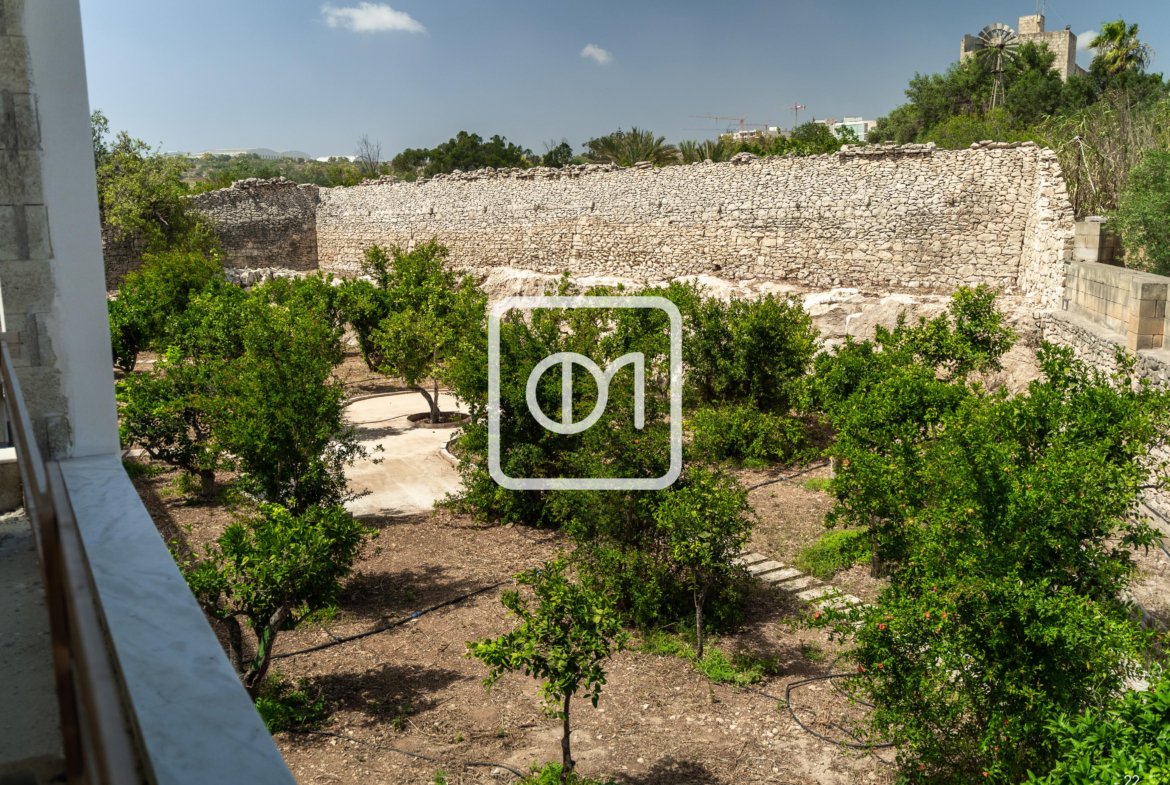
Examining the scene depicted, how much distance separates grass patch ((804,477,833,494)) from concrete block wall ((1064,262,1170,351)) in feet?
12.6

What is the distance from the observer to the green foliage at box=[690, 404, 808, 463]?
1312 cm

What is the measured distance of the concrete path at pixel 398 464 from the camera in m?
12.4

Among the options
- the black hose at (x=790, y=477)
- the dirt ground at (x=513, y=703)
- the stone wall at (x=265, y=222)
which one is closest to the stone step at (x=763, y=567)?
the dirt ground at (x=513, y=703)

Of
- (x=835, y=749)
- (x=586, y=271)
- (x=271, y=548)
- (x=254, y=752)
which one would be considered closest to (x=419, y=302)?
(x=586, y=271)

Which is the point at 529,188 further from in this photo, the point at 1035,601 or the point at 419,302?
the point at 1035,601

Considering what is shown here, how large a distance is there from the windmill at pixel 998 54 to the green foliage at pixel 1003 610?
44.7 m

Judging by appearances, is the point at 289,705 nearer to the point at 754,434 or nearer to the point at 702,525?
the point at 702,525

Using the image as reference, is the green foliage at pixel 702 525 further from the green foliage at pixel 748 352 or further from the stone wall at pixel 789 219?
the stone wall at pixel 789 219

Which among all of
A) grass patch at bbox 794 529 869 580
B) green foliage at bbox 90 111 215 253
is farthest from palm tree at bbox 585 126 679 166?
grass patch at bbox 794 529 869 580

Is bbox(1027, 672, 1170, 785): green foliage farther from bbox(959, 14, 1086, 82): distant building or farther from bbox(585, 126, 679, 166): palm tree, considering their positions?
bbox(959, 14, 1086, 82): distant building

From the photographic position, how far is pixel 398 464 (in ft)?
46.0

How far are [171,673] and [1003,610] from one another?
454cm

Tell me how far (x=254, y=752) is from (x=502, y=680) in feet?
21.4

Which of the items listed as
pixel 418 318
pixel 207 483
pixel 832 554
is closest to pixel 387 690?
pixel 832 554
